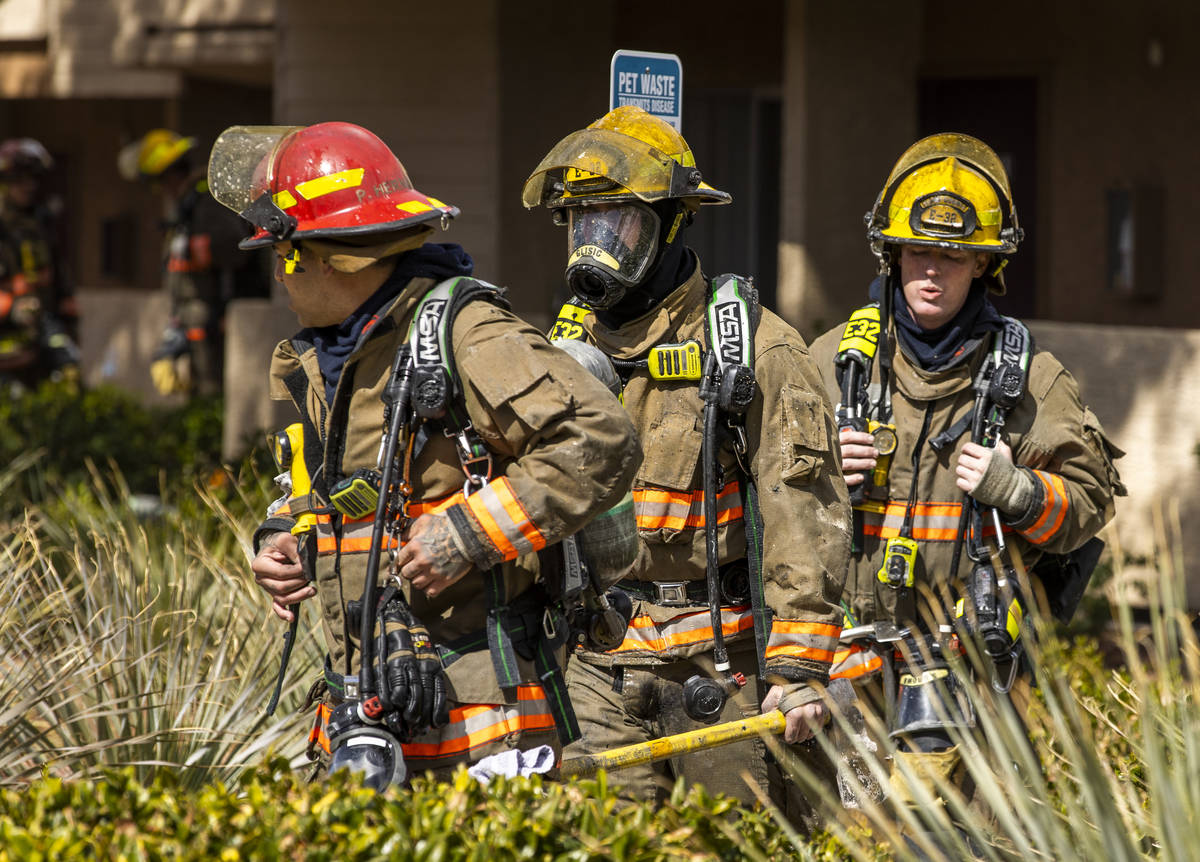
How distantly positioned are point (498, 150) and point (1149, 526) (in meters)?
4.41

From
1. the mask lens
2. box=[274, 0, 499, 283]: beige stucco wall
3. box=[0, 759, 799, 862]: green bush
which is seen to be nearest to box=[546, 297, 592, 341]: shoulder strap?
the mask lens

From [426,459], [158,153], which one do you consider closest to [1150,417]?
[426,459]

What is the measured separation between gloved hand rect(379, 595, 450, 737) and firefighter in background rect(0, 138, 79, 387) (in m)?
10.0

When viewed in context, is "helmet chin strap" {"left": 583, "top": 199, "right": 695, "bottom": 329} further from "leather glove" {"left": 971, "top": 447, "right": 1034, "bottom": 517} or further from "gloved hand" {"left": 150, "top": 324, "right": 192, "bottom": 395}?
"gloved hand" {"left": 150, "top": 324, "right": 192, "bottom": 395}

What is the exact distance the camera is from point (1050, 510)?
166 inches

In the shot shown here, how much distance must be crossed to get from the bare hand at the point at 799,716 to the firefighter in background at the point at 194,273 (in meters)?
8.00

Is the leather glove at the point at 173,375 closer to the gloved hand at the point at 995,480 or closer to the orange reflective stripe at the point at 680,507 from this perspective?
the orange reflective stripe at the point at 680,507

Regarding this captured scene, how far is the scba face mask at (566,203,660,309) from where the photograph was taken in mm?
3910

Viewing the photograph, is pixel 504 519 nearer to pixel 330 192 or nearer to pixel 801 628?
pixel 330 192

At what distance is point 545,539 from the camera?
10.0ft

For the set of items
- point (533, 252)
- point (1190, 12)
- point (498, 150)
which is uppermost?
point (1190, 12)

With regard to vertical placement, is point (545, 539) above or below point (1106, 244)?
below

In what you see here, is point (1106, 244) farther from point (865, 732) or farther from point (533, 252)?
point (865, 732)

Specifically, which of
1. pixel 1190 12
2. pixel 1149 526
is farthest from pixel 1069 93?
pixel 1149 526
